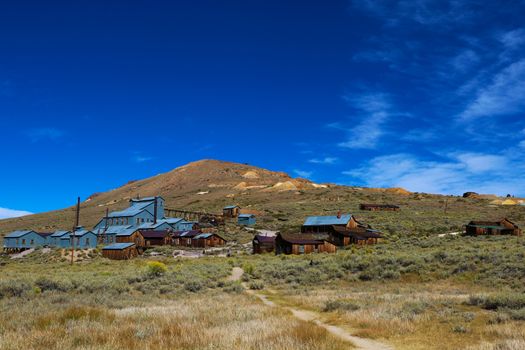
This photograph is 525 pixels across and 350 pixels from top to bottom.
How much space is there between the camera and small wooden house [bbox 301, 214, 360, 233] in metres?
68.0

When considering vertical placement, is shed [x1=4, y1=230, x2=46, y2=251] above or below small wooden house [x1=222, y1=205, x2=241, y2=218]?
below

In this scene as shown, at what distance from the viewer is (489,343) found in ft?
34.9

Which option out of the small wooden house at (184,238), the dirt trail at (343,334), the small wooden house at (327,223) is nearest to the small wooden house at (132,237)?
the small wooden house at (184,238)

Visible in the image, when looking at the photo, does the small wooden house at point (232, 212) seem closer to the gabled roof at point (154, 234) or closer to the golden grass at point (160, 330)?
the gabled roof at point (154, 234)

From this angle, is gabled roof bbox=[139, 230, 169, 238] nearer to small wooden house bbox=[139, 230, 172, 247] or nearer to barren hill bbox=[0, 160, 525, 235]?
small wooden house bbox=[139, 230, 172, 247]

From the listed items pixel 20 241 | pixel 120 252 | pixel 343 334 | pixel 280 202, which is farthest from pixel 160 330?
pixel 280 202

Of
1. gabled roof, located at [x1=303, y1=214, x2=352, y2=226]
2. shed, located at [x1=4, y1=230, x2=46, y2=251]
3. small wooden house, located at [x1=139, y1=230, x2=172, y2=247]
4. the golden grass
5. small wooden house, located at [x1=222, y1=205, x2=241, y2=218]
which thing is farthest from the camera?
small wooden house, located at [x1=222, y1=205, x2=241, y2=218]

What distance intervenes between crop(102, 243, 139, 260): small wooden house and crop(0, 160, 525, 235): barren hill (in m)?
28.7

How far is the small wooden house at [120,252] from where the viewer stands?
58.3 metres

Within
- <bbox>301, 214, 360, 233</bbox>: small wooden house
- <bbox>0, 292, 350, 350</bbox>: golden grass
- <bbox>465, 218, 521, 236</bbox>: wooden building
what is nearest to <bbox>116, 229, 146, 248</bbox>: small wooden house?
<bbox>301, 214, 360, 233</bbox>: small wooden house

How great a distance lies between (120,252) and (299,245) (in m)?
24.3

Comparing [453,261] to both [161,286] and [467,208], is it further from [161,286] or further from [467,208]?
[467,208]

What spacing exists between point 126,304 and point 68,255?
46.2 meters

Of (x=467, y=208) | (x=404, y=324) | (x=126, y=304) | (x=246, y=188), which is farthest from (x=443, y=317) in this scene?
(x=246, y=188)
